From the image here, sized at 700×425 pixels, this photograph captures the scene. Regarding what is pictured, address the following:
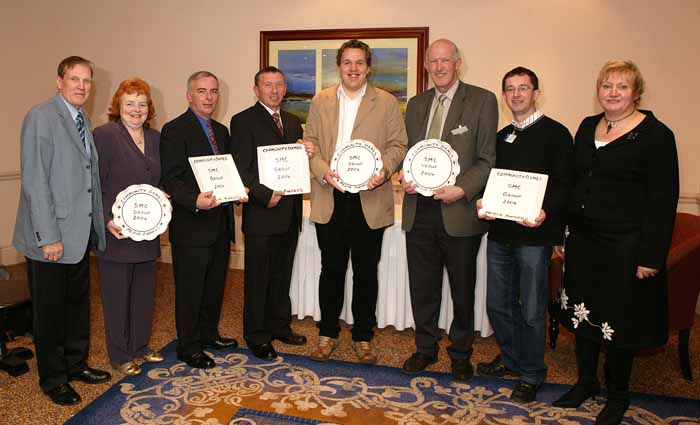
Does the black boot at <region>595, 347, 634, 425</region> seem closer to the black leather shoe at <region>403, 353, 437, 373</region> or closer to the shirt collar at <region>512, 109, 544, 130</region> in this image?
the black leather shoe at <region>403, 353, 437, 373</region>

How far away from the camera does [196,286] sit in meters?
3.10

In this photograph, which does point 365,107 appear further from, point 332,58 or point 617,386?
point 332,58

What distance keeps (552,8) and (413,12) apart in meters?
1.13

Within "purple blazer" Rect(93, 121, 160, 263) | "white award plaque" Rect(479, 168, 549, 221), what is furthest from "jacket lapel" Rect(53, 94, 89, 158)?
"white award plaque" Rect(479, 168, 549, 221)

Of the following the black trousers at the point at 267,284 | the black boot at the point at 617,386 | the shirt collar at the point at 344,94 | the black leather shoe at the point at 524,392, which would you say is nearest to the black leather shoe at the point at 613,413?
the black boot at the point at 617,386

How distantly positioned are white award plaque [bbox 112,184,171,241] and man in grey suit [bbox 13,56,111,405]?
0.11 m

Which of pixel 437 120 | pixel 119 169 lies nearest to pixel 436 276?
pixel 437 120

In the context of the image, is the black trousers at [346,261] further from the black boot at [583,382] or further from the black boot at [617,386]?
the black boot at [617,386]

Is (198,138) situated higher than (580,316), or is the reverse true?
(198,138)

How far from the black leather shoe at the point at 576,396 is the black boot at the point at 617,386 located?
0.51ft

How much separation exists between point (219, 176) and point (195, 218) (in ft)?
0.91

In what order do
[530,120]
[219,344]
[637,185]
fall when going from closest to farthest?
[637,185] < [530,120] < [219,344]

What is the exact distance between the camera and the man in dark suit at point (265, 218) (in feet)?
10.1

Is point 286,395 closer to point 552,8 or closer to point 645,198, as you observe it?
point 645,198
